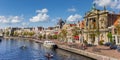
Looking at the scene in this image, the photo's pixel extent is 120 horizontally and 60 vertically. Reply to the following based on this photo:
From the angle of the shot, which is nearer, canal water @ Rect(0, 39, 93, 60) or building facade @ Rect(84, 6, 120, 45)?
canal water @ Rect(0, 39, 93, 60)

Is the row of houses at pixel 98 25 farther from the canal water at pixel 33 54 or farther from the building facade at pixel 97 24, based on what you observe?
the canal water at pixel 33 54

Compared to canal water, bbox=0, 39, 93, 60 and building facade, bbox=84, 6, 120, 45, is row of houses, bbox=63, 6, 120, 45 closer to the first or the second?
building facade, bbox=84, 6, 120, 45

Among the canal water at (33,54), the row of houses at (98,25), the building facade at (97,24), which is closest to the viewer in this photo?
the canal water at (33,54)

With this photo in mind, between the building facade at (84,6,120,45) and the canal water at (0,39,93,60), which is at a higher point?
the building facade at (84,6,120,45)

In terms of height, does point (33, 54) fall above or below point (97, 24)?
below

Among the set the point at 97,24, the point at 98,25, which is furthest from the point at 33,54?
the point at 98,25

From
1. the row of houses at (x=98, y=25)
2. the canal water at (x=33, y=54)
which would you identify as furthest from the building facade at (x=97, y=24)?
the canal water at (x=33, y=54)

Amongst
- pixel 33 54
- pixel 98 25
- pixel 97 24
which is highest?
pixel 97 24

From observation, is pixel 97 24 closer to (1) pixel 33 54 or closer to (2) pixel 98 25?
(2) pixel 98 25

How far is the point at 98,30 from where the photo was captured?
357 feet

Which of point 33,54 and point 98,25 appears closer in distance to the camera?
point 33,54

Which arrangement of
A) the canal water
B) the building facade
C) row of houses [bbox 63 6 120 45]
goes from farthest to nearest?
the building facade < row of houses [bbox 63 6 120 45] < the canal water

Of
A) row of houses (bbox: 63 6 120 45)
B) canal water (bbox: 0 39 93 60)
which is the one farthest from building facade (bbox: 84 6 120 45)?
canal water (bbox: 0 39 93 60)

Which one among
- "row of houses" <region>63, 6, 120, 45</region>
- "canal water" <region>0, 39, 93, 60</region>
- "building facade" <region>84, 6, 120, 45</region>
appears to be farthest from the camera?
"building facade" <region>84, 6, 120, 45</region>
